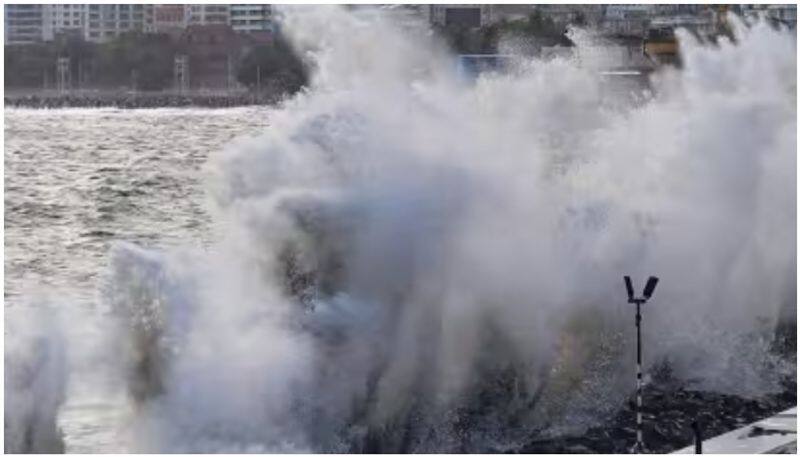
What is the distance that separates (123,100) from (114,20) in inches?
54.5

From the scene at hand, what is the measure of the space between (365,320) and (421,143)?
165 cm

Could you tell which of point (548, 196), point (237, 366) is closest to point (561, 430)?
point (237, 366)

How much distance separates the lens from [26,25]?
114 ft

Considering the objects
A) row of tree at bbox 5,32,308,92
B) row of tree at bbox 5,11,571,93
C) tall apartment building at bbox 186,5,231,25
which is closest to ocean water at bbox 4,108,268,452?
row of tree at bbox 5,11,571,93

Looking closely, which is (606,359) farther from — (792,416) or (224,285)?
(224,285)

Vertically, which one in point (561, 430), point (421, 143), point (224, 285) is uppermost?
point (421, 143)

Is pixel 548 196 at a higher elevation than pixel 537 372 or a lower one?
higher

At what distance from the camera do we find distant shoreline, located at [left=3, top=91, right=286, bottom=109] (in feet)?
107

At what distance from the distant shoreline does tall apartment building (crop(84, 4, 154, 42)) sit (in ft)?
3.45

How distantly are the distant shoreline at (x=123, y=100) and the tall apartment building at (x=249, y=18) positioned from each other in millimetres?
1095

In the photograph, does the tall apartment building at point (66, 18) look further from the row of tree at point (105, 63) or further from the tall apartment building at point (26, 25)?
the row of tree at point (105, 63)

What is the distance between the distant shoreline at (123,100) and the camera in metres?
32.8

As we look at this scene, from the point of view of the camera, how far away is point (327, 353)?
1463cm

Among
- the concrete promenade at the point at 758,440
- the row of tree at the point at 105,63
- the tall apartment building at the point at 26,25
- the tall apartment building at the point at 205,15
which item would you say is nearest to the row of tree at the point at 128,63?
the row of tree at the point at 105,63
